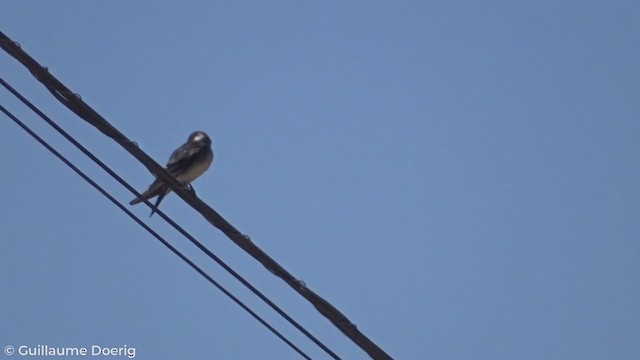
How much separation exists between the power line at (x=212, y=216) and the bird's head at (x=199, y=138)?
5.25m

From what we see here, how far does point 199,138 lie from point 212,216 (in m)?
5.64

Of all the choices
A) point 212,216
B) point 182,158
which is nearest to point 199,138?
point 182,158

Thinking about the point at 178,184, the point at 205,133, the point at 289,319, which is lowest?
the point at 289,319

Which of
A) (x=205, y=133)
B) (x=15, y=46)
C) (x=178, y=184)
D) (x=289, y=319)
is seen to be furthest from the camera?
(x=205, y=133)

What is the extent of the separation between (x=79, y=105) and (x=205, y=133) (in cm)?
582

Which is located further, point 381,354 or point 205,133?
point 205,133

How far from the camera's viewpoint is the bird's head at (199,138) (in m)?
11.7

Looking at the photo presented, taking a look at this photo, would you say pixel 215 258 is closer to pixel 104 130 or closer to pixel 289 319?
pixel 289 319

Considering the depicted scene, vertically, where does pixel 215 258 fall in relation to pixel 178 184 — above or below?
below

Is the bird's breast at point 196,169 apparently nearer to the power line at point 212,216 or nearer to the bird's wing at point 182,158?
the bird's wing at point 182,158

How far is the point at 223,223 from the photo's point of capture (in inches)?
246

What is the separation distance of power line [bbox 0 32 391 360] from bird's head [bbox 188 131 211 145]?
5252 millimetres

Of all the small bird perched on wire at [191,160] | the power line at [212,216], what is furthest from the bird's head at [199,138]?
the power line at [212,216]

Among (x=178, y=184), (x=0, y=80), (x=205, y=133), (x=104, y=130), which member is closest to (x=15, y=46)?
(x=0, y=80)
